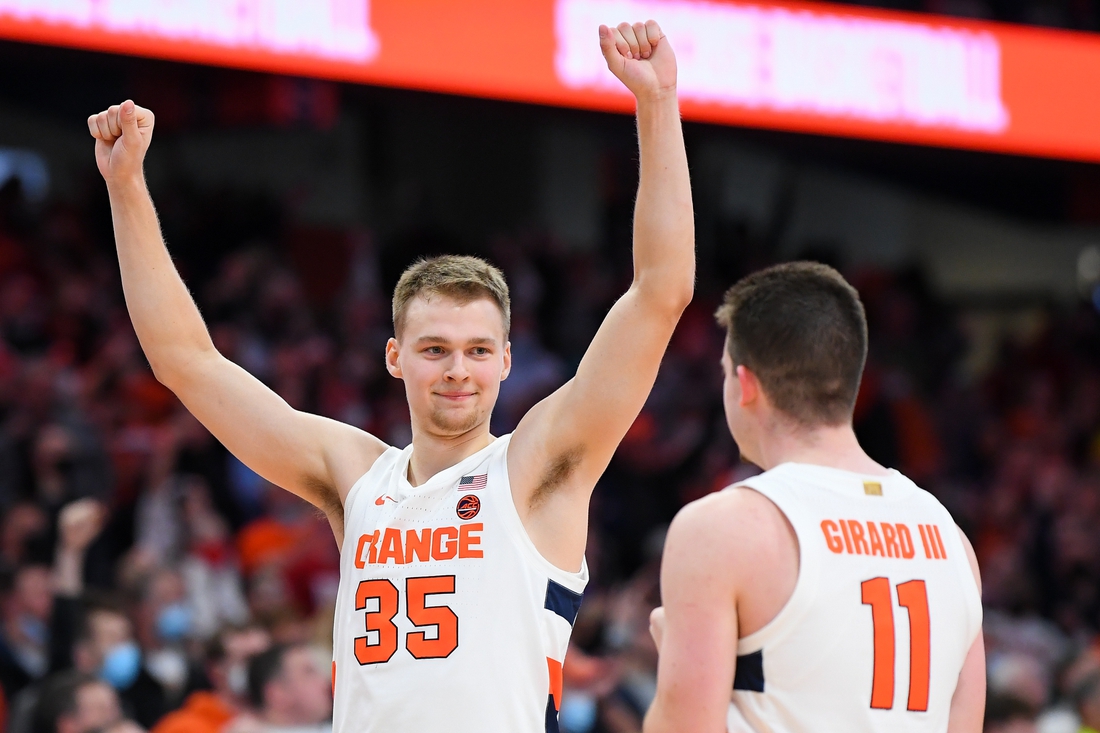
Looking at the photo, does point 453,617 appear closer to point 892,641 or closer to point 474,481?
point 474,481

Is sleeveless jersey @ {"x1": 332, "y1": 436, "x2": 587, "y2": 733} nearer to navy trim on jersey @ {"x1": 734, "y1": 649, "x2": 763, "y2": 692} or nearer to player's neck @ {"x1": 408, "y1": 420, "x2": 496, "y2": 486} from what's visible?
player's neck @ {"x1": 408, "y1": 420, "x2": 496, "y2": 486}

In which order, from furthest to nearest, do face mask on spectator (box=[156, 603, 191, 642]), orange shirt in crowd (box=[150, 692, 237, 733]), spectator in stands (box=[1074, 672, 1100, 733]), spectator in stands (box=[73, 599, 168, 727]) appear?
1. spectator in stands (box=[1074, 672, 1100, 733])
2. face mask on spectator (box=[156, 603, 191, 642])
3. spectator in stands (box=[73, 599, 168, 727])
4. orange shirt in crowd (box=[150, 692, 237, 733])

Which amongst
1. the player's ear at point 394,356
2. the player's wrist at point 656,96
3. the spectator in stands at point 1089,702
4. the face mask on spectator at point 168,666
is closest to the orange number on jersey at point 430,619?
the player's ear at point 394,356

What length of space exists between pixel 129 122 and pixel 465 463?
131 cm

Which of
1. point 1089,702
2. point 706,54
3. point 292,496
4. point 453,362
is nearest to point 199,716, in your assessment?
point 292,496

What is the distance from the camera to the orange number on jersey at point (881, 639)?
304 centimetres

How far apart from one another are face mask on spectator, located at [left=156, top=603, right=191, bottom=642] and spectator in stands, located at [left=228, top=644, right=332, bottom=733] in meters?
1.64

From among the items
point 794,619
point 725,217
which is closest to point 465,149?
point 725,217

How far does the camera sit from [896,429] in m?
12.9

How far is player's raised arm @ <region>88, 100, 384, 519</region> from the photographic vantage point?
3.90 metres

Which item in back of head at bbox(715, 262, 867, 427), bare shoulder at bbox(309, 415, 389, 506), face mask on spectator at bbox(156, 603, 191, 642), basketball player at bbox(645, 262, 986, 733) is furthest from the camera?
face mask on spectator at bbox(156, 603, 191, 642)

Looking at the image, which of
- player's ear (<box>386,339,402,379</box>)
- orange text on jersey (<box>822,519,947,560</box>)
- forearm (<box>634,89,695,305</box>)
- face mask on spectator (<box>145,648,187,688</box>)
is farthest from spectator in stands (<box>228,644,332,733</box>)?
orange text on jersey (<box>822,519,947,560</box>)

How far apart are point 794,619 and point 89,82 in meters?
12.7

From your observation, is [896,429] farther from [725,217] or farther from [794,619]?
[794,619]
